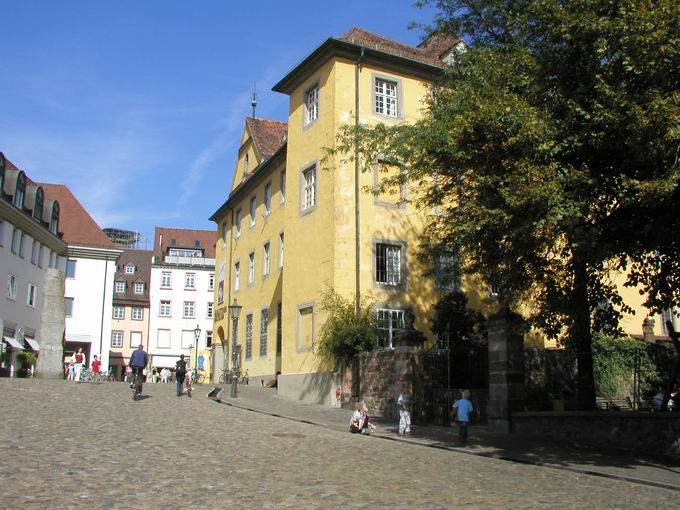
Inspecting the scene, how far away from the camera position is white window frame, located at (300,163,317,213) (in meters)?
29.1

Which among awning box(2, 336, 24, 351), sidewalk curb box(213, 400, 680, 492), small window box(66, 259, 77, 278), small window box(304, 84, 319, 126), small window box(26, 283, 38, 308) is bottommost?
sidewalk curb box(213, 400, 680, 492)

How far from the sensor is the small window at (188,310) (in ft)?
268

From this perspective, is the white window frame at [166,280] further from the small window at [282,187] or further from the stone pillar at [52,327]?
the small window at [282,187]

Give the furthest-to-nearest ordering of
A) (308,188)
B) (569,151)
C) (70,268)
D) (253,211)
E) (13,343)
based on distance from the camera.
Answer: (70,268) < (13,343) < (253,211) < (308,188) < (569,151)

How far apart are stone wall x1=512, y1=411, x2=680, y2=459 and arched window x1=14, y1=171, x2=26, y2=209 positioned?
37130 mm

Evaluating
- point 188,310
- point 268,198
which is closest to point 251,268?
point 268,198

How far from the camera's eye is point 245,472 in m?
11.2

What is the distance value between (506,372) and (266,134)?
2547 centimetres

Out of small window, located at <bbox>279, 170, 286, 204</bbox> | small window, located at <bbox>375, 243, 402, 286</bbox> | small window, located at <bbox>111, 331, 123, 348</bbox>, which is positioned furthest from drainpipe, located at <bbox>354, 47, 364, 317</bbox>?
small window, located at <bbox>111, 331, 123, 348</bbox>

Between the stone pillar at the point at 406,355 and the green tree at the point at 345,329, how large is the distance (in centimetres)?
266

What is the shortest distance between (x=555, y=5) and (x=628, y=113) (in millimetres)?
2858

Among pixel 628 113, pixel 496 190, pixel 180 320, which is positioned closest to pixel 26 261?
pixel 180 320

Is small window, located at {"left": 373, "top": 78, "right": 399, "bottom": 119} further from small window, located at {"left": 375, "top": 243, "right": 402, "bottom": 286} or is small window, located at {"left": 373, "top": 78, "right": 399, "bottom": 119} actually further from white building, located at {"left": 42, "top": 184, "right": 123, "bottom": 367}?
white building, located at {"left": 42, "top": 184, "right": 123, "bottom": 367}

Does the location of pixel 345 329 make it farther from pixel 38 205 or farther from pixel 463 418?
pixel 38 205
